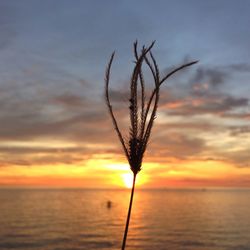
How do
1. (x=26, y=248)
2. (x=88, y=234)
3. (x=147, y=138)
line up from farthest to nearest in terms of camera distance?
(x=88, y=234) → (x=26, y=248) → (x=147, y=138)

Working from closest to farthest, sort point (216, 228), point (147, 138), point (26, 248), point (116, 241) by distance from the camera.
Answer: point (147, 138), point (26, 248), point (116, 241), point (216, 228)

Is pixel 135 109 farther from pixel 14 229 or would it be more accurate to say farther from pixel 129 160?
pixel 14 229

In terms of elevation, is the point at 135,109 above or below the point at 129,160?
above

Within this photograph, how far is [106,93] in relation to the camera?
4004mm

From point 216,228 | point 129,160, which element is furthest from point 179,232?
point 129,160

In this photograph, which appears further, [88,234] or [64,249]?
[88,234]

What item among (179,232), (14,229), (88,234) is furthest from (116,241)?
(14,229)

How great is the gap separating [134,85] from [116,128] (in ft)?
1.38

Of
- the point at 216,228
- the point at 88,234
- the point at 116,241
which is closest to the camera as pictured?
the point at 116,241

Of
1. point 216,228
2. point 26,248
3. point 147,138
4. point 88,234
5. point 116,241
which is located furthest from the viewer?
point 216,228

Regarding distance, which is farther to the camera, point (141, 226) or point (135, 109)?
point (141, 226)

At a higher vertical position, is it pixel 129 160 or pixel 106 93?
pixel 106 93

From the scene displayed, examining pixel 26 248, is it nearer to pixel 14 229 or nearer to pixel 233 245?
pixel 14 229

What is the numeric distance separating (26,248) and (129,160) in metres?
54.0
